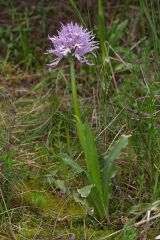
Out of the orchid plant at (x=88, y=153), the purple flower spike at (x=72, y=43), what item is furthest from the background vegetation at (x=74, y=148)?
the purple flower spike at (x=72, y=43)

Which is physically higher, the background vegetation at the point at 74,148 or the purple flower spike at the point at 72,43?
the purple flower spike at the point at 72,43

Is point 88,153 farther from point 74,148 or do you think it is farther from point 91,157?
point 74,148

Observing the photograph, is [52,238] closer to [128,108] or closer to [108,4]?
[128,108]

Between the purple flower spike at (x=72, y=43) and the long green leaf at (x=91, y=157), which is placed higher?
the purple flower spike at (x=72, y=43)

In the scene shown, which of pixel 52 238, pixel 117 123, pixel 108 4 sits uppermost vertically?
pixel 108 4

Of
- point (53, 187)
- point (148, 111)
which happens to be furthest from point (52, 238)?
point (148, 111)

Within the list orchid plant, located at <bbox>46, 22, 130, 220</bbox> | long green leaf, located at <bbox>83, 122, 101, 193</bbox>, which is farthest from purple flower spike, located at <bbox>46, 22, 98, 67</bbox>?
long green leaf, located at <bbox>83, 122, 101, 193</bbox>

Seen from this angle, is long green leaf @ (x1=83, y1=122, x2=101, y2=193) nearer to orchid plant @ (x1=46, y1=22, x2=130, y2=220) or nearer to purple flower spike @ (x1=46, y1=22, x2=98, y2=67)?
orchid plant @ (x1=46, y1=22, x2=130, y2=220)

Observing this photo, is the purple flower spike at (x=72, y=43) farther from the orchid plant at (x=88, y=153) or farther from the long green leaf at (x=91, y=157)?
the long green leaf at (x=91, y=157)

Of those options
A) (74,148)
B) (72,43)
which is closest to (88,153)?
(72,43)

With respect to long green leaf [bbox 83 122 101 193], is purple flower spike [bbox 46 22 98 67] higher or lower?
higher

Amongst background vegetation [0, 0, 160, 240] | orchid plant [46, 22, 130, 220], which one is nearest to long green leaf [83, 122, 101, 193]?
orchid plant [46, 22, 130, 220]
